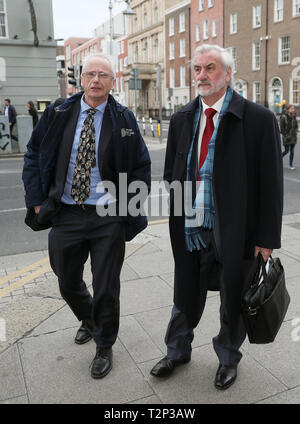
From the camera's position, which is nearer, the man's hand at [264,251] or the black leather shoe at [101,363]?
the man's hand at [264,251]

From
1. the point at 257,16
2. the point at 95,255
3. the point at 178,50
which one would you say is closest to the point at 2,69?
the point at 95,255

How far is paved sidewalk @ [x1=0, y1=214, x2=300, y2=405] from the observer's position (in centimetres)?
252

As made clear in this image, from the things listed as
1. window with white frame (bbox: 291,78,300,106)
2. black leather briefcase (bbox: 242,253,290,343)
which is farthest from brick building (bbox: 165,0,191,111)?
black leather briefcase (bbox: 242,253,290,343)

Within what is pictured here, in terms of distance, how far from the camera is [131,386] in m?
2.60

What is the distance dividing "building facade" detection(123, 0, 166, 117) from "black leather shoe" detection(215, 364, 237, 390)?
4930 cm

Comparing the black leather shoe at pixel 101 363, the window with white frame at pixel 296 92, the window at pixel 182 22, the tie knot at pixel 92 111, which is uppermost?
the window at pixel 182 22

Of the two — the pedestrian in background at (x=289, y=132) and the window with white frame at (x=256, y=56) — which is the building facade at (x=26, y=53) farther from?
the window with white frame at (x=256, y=56)

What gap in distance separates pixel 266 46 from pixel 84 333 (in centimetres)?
3756

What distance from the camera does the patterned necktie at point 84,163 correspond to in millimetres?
2723

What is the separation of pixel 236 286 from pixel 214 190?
565 mm

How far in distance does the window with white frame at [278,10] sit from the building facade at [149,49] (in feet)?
59.6

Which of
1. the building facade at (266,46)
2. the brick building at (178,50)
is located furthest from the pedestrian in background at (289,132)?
the brick building at (178,50)

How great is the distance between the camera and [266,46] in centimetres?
3616

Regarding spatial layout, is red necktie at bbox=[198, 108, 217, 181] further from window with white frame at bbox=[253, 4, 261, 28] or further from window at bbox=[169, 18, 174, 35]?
window at bbox=[169, 18, 174, 35]
